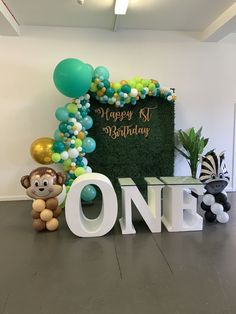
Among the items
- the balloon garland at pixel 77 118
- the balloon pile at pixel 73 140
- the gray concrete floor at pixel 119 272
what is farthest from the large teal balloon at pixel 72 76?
the gray concrete floor at pixel 119 272

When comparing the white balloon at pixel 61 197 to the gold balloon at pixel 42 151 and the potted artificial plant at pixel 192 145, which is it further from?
the potted artificial plant at pixel 192 145

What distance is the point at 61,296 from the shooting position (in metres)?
2.15

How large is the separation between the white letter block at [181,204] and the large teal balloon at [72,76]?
71.5 inches

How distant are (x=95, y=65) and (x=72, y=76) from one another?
1.20m

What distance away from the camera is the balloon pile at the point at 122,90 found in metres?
4.31

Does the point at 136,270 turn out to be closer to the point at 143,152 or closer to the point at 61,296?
the point at 61,296

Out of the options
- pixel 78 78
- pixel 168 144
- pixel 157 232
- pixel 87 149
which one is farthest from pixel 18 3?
pixel 157 232

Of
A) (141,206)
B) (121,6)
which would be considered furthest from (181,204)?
(121,6)

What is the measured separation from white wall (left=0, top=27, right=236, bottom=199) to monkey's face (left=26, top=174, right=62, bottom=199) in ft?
5.37

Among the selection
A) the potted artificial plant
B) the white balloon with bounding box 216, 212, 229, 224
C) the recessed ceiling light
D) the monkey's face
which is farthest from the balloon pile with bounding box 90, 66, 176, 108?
the white balloon with bounding box 216, 212, 229, 224

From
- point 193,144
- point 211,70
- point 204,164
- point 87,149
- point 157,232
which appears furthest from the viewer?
point 211,70

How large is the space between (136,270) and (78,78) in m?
2.64

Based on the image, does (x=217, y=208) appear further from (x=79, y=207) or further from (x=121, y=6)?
(x=121, y=6)

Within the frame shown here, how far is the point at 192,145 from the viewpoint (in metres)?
4.81
